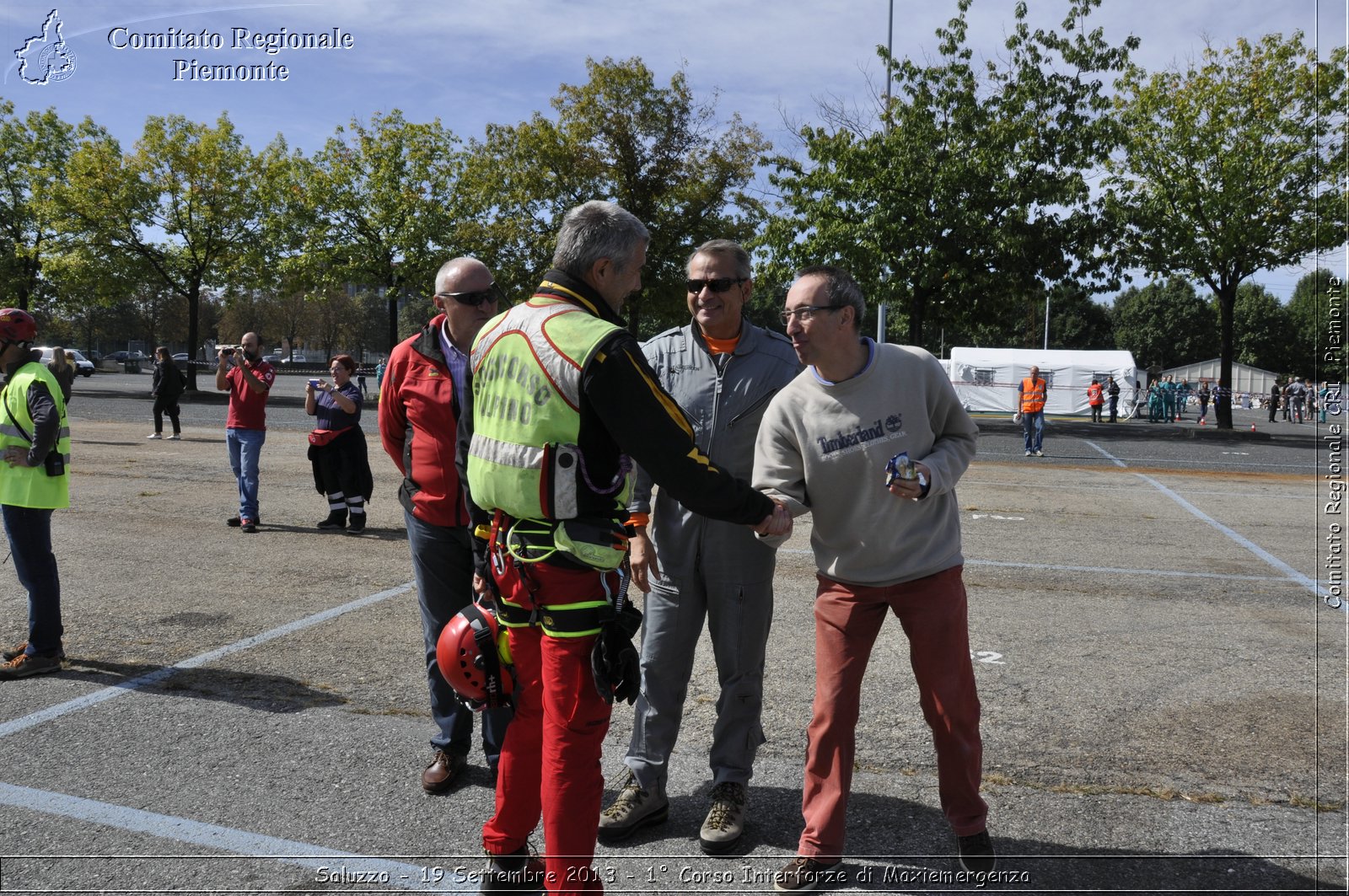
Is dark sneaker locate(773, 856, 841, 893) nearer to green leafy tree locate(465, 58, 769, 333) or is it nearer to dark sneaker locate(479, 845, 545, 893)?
dark sneaker locate(479, 845, 545, 893)

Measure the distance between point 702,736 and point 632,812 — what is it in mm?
983

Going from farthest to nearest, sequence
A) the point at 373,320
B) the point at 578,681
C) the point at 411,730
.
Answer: the point at 373,320 < the point at 411,730 < the point at 578,681

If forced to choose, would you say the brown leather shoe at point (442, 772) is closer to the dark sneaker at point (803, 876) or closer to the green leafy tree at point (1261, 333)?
the dark sneaker at point (803, 876)

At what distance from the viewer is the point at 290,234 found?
36531mm

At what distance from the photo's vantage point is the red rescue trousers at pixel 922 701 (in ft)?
10.3

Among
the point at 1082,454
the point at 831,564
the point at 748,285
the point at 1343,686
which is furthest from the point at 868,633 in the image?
the point at 1082,454

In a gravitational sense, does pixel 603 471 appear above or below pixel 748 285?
below

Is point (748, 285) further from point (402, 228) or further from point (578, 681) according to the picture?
point (402, 228)

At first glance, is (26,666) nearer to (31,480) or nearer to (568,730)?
(31,480)

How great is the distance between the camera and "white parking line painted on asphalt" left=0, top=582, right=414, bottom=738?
175 inches

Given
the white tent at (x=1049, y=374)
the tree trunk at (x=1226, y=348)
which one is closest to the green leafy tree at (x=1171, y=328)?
the white tent at (x=1049, y=374)

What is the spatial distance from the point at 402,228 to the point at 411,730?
3421cm

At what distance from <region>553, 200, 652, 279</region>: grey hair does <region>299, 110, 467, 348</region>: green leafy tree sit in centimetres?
3399

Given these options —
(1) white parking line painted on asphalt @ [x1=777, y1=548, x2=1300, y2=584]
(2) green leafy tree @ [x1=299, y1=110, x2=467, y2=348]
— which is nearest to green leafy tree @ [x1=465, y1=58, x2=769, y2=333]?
(2) green leafy tree @ [x1=299, y1=110, x2=467, y2=348]
